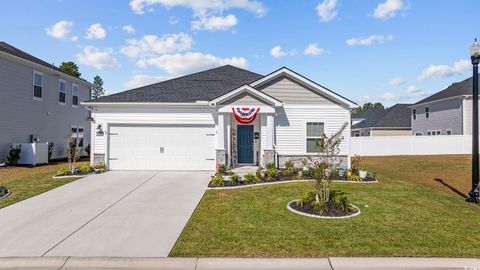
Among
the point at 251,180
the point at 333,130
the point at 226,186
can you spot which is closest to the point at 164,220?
the point at 226,186

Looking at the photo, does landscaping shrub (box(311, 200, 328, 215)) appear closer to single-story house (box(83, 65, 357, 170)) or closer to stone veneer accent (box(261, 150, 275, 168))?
stone veneer accent (box(261, 150, 275, 168))

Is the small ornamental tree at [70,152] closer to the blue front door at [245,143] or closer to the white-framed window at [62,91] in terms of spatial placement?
the white-framed window at [62,91]

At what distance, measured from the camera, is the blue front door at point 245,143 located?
14.2 meters

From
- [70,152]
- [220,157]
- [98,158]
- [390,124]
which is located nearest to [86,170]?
[98,158]

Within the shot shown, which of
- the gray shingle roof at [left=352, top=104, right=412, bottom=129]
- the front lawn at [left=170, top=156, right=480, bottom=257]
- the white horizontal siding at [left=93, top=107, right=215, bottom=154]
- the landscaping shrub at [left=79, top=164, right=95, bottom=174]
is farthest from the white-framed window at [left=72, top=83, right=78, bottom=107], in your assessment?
the gray shingle roof at [left=352, top=104, right=412, bottom=129]

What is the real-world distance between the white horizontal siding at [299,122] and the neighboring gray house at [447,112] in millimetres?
16984

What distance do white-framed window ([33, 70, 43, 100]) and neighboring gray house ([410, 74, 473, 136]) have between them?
32.0 meters

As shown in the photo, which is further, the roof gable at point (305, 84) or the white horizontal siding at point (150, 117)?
the white horizontal siding at point (150, 117)

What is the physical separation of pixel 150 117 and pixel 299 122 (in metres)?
7.24

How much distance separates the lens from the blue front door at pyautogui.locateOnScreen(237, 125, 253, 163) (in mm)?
14172

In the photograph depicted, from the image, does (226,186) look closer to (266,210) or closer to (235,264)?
(266,210)

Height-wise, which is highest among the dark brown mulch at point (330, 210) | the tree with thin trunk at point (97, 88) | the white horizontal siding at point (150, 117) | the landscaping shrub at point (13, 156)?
the tree with thin trunk at point (97, 88)

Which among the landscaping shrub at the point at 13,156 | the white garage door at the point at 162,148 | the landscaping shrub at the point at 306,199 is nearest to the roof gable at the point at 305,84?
the white garage door at the point at 162,148

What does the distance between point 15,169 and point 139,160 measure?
269 inches
